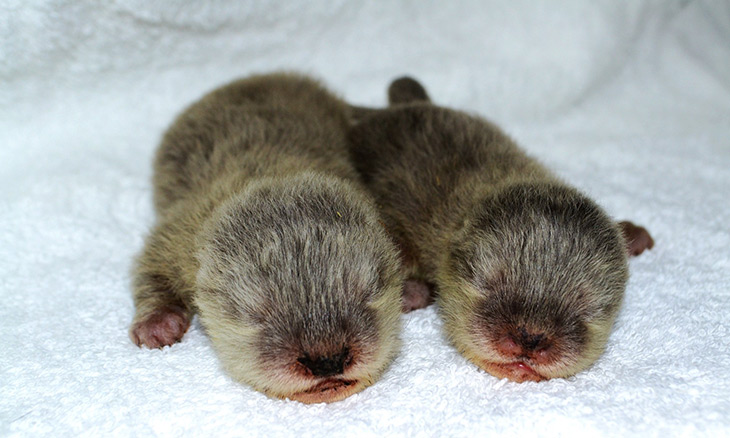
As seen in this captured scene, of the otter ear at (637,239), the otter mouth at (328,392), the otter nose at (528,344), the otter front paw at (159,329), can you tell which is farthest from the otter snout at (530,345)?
the otter front paw at (159,329)

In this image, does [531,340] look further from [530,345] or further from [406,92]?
[406,92]

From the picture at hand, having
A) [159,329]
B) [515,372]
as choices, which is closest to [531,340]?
[515,372]

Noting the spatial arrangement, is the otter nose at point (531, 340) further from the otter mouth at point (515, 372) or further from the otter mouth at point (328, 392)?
the otter mouth at point (328, 392)

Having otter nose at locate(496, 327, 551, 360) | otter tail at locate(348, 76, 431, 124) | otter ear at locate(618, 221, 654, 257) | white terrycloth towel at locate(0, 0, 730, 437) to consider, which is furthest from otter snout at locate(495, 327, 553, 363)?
otter tail at locate(348, 76, 431, 124)

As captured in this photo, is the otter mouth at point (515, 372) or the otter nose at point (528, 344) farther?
the otter mouth at point (515, 372)

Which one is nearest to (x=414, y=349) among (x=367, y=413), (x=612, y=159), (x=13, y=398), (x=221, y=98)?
(x=367, y=413)

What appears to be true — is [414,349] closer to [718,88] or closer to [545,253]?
[545,253]

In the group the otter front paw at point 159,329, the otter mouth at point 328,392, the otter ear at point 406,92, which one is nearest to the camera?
the otter mouth at point 328,392
